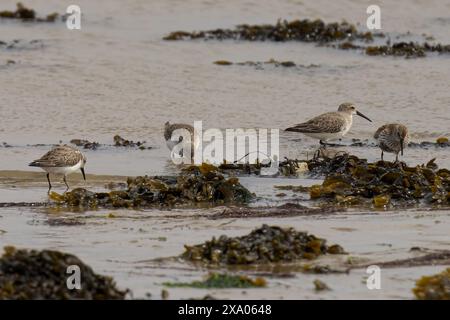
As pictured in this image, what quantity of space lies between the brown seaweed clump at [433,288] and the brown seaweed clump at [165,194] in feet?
10.6

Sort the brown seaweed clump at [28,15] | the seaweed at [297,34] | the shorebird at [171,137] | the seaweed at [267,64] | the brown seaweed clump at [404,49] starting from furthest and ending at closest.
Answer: the brown seaweed clump at [28,15] < the seaweed at [297,34] < the brown seaweed clump at [404,49] < the seaweed at [267,64] < the shorebird at [171,137]

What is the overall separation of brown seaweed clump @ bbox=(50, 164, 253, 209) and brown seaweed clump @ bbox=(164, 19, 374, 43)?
9.46 m

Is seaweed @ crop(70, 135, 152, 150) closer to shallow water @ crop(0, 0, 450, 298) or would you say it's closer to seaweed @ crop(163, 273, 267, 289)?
shallow water @ crop(0, 0, 450, 298)

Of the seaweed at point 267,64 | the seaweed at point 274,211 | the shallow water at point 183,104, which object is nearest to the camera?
the shallow water at point 183,104

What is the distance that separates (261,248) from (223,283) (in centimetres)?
72

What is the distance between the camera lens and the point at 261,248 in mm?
6871

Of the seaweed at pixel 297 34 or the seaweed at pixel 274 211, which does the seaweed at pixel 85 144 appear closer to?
the seaweed at pixel 274 211

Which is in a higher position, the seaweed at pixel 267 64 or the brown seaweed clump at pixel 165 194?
the seaweed at pixel 267 64

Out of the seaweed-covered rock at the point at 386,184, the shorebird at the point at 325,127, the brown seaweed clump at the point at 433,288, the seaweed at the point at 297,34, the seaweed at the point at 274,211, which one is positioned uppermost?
the seaweed at the point at 297,34

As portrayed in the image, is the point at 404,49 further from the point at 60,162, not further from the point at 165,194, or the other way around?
the point at 165,194

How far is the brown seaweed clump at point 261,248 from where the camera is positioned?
22.3 ft

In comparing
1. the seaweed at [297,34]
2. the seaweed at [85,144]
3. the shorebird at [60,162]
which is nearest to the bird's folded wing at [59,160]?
the shorebird at [60,162]

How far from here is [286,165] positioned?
10.5 m
